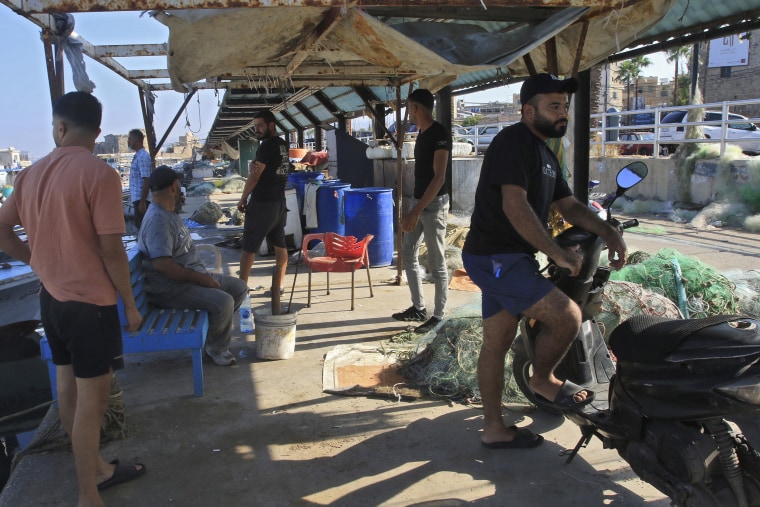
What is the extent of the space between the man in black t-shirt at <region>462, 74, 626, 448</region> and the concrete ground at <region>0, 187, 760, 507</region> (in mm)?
415

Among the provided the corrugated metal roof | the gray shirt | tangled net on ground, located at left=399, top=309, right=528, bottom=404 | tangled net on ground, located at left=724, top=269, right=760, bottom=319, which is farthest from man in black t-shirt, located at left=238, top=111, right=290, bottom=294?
tangled net on ground, located at left=724, top=269, right=760, bottom=319

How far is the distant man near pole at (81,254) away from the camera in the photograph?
2654 millimetres

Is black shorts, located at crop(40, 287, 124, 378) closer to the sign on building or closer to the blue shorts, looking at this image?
the blue shorts

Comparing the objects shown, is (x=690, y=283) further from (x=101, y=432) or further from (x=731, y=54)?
(x=731, y=54)

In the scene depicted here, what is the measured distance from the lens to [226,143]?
30703 mm

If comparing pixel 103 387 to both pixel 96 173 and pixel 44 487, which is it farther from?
pixel 96 173

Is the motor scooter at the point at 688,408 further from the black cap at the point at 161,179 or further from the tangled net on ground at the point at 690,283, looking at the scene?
the black cap at the point at 161,179

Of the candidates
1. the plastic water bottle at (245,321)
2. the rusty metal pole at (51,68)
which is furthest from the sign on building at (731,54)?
the rusty metal pole at (51,68)

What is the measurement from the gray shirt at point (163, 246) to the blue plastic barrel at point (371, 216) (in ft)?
11.6

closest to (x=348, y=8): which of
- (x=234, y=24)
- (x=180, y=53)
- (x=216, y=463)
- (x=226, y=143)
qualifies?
(x=234, y=24)

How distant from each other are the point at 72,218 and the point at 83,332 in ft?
1.70

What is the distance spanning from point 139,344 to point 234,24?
7.02ft

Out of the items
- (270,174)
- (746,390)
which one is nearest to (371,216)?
(270,174)

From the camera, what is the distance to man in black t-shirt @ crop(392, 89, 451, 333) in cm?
497
